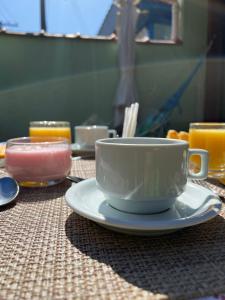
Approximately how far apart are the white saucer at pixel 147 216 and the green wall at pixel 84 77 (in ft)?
8.51

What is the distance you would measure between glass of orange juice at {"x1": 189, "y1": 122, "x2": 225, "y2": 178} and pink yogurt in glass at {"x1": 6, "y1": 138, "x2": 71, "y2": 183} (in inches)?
11.6

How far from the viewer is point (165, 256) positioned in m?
0.29

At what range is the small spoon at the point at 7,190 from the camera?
1.48ft

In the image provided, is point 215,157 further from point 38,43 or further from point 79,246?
point 38,43

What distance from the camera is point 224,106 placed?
3.67m

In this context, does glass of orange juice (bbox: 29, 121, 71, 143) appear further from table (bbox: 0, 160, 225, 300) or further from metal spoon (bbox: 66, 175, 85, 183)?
table (bbox: 0, 160, 225, 300)

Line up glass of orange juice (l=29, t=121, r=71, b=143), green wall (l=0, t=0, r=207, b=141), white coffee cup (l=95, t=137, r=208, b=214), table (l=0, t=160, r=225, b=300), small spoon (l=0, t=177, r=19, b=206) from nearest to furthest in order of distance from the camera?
1. table (l=0, t=160, r=225, b=300)
2. white coffee cup (l=95, t=137, r=208, b=214)
3. small spoon (l=0, t=177, r=19, b=206)
4. glass of orange juice (l=29, t=121, r=71, b=143)
5. green wall (l=0, t=0, r=207, b=141)

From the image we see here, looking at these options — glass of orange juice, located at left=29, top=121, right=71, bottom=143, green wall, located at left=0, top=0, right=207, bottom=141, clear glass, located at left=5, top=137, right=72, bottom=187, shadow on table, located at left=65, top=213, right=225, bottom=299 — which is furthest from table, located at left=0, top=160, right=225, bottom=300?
green wall, located at left=0, top=0, right=207, bottom=141

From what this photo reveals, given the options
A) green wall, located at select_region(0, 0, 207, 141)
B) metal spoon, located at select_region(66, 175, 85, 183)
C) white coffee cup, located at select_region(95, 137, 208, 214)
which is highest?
green wall, located at select_region(0, 0, 207, 141)

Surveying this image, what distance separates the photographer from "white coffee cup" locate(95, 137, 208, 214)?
0.34 m

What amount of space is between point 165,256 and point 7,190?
309mm

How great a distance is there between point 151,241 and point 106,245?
52 millimetres

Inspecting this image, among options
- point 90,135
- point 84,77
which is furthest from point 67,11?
point 90,135

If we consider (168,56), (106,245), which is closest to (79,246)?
(106,245)
